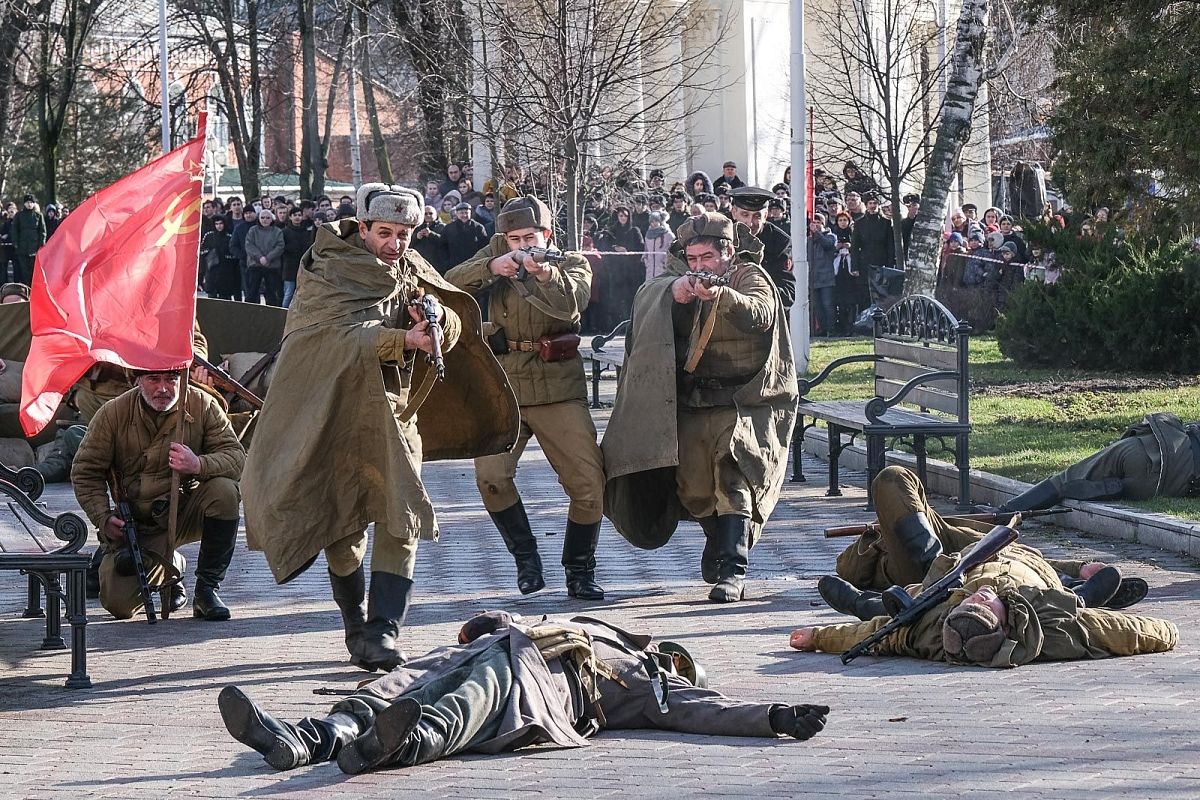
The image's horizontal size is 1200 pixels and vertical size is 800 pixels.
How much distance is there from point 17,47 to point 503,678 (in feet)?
125

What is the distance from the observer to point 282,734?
5.41 m

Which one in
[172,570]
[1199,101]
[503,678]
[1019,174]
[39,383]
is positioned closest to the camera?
[503,678]

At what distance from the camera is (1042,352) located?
19.5 meters

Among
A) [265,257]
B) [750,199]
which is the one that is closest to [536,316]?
[750,199]

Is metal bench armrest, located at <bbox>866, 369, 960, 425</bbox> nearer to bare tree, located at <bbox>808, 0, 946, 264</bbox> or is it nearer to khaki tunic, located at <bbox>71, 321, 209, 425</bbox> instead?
khaki tunic, located at <bbox>71, 321, 209, 425</bbox>

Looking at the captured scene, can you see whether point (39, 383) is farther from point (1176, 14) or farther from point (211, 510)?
point (1176, 14)

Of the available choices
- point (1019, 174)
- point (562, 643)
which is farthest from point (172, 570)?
point (1019, 174)

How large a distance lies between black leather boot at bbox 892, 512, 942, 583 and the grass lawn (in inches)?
107

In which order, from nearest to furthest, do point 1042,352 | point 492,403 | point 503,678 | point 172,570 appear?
point 503,678 < point 492,403 < point 172,570 < point 1042,352

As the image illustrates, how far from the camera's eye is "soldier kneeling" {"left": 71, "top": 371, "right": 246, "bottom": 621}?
8648 millimetres

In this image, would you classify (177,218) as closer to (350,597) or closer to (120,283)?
(120,283)

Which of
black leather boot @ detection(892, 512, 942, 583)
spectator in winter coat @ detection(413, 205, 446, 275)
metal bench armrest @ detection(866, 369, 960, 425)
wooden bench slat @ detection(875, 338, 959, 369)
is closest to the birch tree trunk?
spectator in winter coat @ detection(413, 205, 446, 275)

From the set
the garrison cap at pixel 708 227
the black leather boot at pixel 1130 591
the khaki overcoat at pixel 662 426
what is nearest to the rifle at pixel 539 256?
the khaki overcoat at pixel 662 426

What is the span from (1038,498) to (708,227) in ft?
10.1
